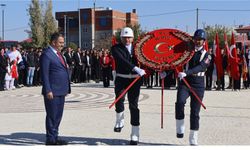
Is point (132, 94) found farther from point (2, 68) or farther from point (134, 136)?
point (2, 68)

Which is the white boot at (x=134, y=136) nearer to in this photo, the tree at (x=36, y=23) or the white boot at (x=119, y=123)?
the white boot at (x=119, y=123)

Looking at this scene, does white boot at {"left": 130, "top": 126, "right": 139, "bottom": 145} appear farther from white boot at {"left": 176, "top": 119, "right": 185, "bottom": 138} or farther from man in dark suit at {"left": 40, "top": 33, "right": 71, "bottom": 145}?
man in dark suit at {"left": 40, "top": 33, "right": 71, "bottom": 145}

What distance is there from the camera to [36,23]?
77188 millimetres

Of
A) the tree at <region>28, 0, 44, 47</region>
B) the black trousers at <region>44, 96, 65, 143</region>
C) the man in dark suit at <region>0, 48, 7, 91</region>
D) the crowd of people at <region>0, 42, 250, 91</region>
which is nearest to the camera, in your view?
the black trousers at <region>44, 96, 65, 143</region>

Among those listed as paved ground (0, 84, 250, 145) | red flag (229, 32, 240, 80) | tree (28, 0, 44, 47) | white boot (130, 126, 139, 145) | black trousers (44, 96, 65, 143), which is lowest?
paved ground (0, 84, 250, 145)

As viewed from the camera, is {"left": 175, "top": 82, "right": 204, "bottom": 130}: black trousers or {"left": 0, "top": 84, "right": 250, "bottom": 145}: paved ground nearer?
{"left": 175, "top": 82, "right": 204, "bottom": 130}: black trousers

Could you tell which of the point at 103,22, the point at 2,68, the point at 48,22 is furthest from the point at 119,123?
the point at 103,22

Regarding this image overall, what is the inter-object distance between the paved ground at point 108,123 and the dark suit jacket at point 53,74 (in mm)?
1077

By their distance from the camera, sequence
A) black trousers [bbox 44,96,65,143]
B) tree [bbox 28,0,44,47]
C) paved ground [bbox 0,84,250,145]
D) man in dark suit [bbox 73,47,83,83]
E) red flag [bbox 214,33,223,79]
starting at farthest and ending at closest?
tree [bbox 28,0,44,47] → man in dark suit [bbox 73,47,83,83] → red flag [bbox 214,33,223,79] → paved ground [bbox 0,84,250,145] → black trousers [bbox 44,96,65,143]

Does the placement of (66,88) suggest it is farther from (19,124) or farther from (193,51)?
(19,124)

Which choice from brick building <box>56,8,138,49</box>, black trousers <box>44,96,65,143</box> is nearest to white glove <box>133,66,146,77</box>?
black trousers <box>44,96,65,143</box>

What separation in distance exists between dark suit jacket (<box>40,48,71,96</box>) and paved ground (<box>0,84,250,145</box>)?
1.08 meters

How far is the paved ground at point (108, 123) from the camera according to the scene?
8.29m

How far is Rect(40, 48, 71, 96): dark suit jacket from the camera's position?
741 cm
